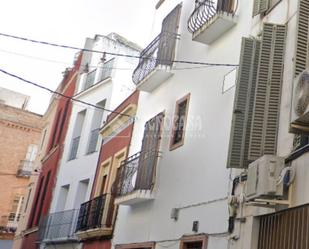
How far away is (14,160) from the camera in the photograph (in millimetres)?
35750

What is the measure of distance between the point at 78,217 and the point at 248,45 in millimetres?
9622

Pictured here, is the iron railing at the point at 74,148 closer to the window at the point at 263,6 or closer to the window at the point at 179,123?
the window at the point at 179,123

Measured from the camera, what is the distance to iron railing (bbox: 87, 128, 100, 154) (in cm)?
1764

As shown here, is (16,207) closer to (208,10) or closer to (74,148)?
(74,148)

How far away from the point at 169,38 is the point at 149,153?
3.07 m

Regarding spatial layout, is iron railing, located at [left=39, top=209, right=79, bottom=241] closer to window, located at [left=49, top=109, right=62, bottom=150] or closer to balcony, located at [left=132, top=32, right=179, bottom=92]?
window, located at [left=49, top=109, right=62, bottom=150]

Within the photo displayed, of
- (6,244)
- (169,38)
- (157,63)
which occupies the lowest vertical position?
(6,244)

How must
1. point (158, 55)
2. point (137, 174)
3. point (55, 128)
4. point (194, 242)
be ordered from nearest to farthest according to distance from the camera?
point (194, 242), point (137, 174), point (158, 55), point (55, 128)

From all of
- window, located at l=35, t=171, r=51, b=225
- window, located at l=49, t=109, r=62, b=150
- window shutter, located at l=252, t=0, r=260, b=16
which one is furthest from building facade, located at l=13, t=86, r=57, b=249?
window shutter, located at l=252, t=0, r=260, b=16

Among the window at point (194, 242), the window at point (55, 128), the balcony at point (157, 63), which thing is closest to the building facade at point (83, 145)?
the window at point (55, 128)

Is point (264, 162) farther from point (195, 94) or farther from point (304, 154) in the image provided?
point (195, 94)

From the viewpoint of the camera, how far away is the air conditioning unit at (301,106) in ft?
18.2

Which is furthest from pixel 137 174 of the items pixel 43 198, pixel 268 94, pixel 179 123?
pixel 43 198

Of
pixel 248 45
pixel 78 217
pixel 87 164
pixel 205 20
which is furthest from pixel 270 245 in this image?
pixel 87 164
